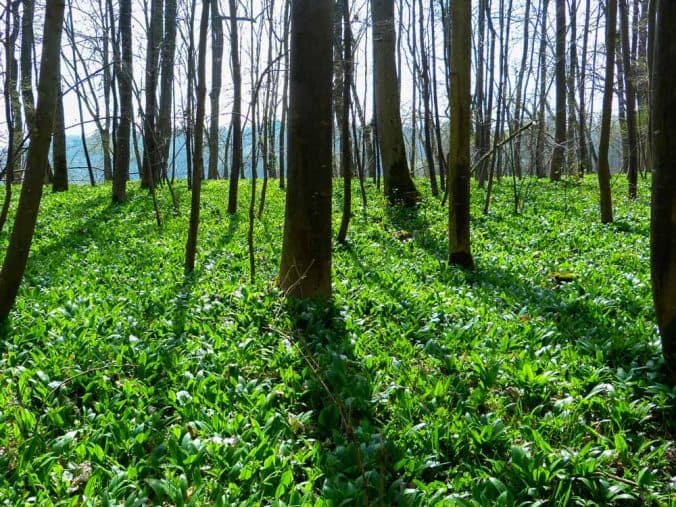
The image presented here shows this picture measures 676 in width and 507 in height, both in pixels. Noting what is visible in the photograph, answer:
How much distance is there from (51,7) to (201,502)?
376 centimetres

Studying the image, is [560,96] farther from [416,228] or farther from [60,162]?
[60,162]

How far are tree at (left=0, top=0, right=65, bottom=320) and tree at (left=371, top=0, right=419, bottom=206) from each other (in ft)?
26.0

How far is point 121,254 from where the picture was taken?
7.19m

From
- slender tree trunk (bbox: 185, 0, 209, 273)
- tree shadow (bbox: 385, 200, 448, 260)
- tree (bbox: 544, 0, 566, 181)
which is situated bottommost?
tree shadow (bbox: 385, 200, 448, 260)

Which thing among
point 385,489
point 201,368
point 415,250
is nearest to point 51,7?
point 201,368

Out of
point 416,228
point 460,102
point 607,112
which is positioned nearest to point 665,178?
point 460,102

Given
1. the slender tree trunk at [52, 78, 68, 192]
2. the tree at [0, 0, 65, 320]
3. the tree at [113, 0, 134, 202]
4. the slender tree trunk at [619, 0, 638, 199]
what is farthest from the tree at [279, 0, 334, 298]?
the slender tree trunk at [52, 78, 68, 192]

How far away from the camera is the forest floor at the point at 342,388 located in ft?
7.84

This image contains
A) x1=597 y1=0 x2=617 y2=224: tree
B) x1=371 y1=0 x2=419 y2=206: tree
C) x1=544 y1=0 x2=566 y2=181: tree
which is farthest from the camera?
x1=544 y1=0 x2=566 y2=181: tree

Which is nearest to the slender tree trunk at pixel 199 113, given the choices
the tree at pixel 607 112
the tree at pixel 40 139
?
the tree at pixel 40 139

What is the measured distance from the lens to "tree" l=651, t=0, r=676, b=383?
2.83m

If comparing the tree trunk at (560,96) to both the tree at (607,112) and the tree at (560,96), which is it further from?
the tree at (607,112)

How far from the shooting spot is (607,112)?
324 inches

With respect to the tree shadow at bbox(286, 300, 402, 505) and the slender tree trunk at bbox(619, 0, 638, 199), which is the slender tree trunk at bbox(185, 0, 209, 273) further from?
the slender tree trunk at bbox(619, 0, 638, 199)
